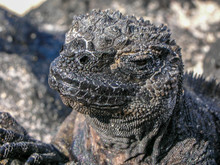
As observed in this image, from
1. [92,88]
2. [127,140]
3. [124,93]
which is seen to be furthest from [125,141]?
[92,88]

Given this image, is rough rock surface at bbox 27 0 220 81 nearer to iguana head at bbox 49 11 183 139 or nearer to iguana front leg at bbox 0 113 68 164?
iguana front leg at bbox 0 113 68 164

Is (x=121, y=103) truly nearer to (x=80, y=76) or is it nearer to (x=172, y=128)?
(x=80, y=76)

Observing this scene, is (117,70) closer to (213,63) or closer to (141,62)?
(141,62)

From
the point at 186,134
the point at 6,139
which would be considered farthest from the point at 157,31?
the point at 6,139

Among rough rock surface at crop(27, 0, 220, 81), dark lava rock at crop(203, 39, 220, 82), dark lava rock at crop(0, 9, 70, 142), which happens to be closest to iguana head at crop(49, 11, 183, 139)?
dark lava rock at crop(203, 39, 220, 82)

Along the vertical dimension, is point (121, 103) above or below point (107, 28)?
below

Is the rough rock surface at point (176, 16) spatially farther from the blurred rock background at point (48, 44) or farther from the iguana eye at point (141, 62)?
the iguana eye at point (141, 62)

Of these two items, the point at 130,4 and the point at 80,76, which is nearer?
the point at 80,76
